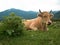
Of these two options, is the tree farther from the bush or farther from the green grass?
the green grass

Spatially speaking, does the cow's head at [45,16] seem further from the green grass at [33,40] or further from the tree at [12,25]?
the green grass at [33,40]

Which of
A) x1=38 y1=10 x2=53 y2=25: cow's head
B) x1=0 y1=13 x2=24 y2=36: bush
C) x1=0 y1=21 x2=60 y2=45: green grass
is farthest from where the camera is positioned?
x1=38 y1=10 x2=53 y2=25: cow's head

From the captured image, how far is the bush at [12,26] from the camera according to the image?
38.4 feet

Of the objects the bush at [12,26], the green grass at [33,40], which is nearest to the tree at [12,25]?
the bush at [12,26]

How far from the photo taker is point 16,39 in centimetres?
1112

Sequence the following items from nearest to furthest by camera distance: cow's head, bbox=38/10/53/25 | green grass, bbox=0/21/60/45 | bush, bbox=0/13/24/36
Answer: green grass, bbox=0/21/60/45
bush, bbox=0/13/24/36
cow's head, bbox=38/10/53/25

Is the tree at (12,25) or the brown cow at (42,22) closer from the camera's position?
the tree at (12,25)

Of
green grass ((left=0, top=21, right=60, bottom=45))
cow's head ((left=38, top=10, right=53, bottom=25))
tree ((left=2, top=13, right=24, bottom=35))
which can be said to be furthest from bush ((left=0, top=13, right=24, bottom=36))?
cow's head ((left=38, top=10, right=53, bottom=25))

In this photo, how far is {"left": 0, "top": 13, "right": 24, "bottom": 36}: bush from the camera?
11695mm

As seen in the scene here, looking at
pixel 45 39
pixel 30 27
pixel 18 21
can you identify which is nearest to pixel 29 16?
pixel 30 27

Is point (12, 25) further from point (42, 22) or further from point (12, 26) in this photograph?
point (42, 22)

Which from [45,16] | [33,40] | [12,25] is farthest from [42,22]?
[33,40]

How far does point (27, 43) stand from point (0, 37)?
142 centimetres

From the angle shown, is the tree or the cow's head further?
the cow's head
